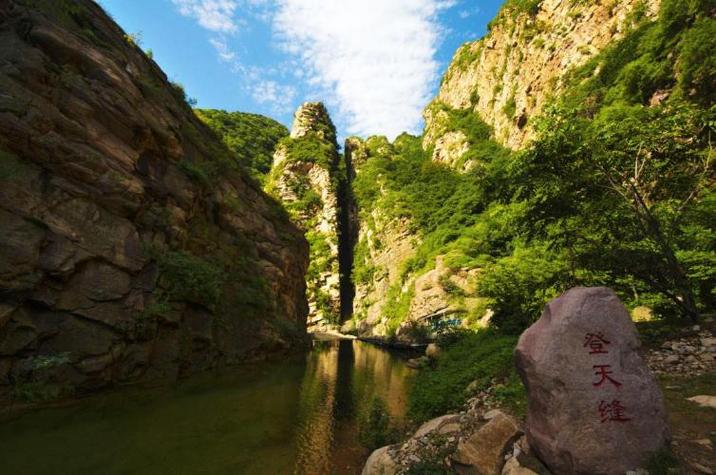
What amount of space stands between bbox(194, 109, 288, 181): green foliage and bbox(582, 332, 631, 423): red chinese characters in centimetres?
7645

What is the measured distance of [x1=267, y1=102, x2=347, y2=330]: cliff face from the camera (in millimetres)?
64500

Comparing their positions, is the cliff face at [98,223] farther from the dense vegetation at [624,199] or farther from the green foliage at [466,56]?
the green foliage at [466,56]

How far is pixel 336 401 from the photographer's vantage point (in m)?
15.5

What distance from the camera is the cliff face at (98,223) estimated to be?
11703mm

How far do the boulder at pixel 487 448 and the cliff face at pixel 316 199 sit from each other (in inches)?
2286

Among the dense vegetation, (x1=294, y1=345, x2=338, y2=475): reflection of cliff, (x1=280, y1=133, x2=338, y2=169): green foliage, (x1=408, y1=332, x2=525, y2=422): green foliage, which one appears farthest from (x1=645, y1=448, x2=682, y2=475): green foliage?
(x1=280, y1=133, x2=338, y2=169): green foliage

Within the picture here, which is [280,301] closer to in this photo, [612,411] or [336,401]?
[336,401]

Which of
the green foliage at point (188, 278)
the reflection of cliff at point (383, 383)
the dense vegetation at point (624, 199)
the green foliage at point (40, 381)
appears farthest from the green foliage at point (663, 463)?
the green foliage at point (188, 278)

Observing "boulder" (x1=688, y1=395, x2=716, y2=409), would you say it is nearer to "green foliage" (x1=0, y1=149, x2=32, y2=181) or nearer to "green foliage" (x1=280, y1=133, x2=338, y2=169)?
"green foliage" (x1=0, y1=149, x2=32, y2=181)

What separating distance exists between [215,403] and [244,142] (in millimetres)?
79748

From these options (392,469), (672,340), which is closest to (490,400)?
(392,469)

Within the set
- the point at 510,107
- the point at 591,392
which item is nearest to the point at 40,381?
the point at 591,392

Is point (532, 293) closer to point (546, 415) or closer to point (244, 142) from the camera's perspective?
point (546, 415)

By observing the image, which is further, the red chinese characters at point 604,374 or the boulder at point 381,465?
the boulder at point 381,465
